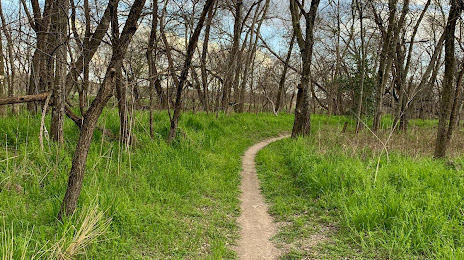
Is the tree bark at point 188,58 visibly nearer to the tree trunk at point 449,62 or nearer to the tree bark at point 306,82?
the tree bark at point 306,82

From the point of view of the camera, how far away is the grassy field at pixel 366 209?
134 inches

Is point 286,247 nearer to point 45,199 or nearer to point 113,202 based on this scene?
point 113,202

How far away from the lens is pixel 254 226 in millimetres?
4410

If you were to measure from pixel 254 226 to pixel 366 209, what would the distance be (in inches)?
62.4

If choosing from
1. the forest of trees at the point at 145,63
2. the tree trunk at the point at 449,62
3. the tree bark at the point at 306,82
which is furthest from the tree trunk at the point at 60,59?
the tree trunk at the point at 449,62

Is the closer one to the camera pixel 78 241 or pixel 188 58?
pixel 78 241

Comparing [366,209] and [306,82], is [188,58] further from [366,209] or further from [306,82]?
[366,209]

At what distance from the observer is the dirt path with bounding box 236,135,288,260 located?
3.67m

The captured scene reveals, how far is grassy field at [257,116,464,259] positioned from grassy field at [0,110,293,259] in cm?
95

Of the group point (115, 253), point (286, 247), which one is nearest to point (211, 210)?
point (286, 247)

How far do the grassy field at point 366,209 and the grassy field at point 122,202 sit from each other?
95 cm

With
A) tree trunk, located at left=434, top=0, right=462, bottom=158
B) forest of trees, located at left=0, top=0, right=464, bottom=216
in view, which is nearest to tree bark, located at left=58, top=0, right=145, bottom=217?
forest of trees, located at left=0, top=0, right=464, bottom=216

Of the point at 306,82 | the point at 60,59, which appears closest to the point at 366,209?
the point at 60,59

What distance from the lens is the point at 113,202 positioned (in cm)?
385
